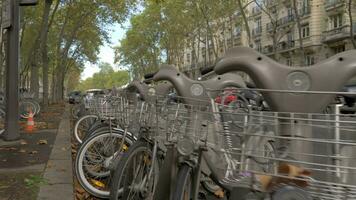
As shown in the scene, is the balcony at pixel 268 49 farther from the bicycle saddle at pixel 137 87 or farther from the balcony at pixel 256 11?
the bicycle saddle at pixel 137 87

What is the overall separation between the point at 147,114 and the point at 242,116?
5.41 ft

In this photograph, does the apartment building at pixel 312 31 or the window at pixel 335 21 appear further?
the window at pixel 335 21

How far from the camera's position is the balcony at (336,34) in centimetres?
3988

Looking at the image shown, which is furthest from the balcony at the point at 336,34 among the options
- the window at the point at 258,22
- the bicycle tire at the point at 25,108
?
the bicycle tire at the point at 25,108

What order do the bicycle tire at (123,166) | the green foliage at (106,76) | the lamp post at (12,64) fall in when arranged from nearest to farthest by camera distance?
the bicycle tire at (123,166)
the lamp post at (12,64)
the green foliage at (106,76)

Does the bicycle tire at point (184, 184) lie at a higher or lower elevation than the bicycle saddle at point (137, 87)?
lower

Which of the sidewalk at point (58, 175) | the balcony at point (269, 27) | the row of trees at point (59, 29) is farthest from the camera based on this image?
the balcony at point (269, 27)

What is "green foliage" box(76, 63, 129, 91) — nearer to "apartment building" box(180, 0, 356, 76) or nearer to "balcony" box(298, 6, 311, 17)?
"apartment building" box(180, 0, 356, 76)

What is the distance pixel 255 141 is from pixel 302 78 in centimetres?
66

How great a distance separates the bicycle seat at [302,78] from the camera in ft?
8.73

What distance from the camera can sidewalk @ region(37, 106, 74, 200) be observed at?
4637mm

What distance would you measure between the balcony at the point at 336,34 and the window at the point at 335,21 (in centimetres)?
84

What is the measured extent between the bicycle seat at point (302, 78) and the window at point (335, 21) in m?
42.0

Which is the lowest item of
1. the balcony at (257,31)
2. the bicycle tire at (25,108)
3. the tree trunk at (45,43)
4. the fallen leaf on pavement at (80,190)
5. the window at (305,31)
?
the fallen leaf on pavement at (80,190)
